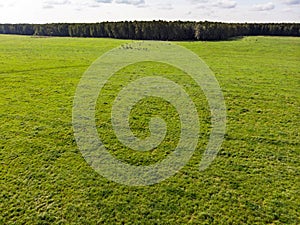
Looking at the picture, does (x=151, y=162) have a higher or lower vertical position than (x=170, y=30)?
lower

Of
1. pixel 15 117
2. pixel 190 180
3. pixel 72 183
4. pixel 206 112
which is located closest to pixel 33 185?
pixel 72 183

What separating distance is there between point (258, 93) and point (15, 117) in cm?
1228

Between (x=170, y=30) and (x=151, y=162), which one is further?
(x=170, y=30)

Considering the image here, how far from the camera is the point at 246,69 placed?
72.3 ft

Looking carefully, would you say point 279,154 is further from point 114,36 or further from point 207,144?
point 114,36

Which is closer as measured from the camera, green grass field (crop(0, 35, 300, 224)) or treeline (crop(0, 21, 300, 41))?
green grass field (crop(0, 35, 300, 224))

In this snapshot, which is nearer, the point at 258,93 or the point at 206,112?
the point at 206,112

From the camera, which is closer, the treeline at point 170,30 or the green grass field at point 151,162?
the green grass field at point 151,162

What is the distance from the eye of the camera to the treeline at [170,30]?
56031mm

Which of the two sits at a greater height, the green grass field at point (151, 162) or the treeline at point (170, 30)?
the treeline at point (170, 30)

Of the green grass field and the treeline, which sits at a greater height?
the treeline

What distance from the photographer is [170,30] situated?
2302 inches

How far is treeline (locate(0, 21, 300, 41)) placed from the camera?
56.0 m

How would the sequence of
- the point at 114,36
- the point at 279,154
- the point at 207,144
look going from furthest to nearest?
1. the point at 114,36
2. the point at 207,144
3. the point at 279,154
